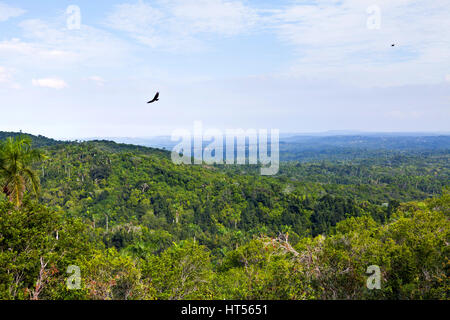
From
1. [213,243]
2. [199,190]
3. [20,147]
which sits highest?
[20,147]

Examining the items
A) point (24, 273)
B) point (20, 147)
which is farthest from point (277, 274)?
point (20, 147)

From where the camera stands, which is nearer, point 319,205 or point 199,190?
point 319,205

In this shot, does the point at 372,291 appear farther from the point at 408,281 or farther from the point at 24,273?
the point at 24,273
